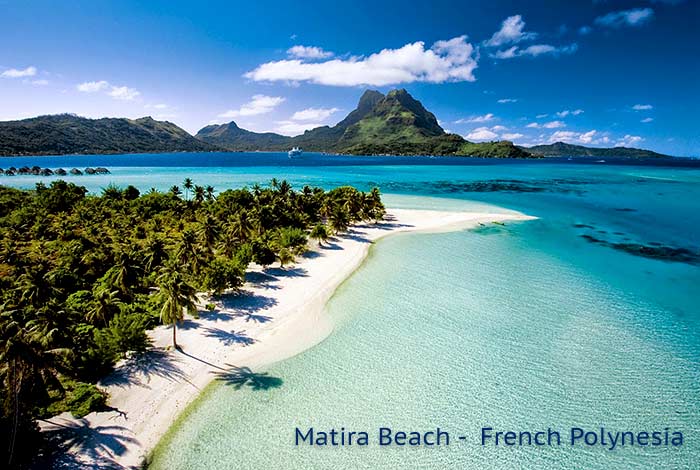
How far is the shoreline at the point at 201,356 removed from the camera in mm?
23625

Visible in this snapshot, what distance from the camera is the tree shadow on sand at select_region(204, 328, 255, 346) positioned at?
35375 millimetres

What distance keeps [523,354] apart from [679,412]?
38.1 ft

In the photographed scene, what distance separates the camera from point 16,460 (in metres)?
20.9

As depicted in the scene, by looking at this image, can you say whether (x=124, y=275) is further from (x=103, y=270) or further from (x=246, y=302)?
(x=246, y=302)

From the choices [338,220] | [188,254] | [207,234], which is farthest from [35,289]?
[338,220]

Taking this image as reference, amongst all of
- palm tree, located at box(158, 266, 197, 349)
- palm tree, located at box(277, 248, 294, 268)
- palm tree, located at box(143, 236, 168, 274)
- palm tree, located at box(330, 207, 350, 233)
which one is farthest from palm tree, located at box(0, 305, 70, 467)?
palm tree, located at box(330, 207, 350, 233)

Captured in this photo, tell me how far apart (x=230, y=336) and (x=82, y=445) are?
48.7ft

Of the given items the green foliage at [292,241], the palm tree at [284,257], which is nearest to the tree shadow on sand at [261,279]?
the palm tree at [284,257]

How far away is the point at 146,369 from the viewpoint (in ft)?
99.7

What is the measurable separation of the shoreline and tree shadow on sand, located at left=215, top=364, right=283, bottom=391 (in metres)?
0.22

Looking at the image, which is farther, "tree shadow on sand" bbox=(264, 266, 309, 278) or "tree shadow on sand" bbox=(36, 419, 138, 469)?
"tree shadow on sand" bbox=(264, 266, 309, 278)

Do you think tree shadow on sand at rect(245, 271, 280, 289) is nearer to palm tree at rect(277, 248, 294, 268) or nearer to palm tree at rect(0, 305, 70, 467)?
palm tree at rect(277, 248, 294, 268)

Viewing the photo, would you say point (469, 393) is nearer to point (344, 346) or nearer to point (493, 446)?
point (493, 446)

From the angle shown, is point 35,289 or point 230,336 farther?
point 230,336
